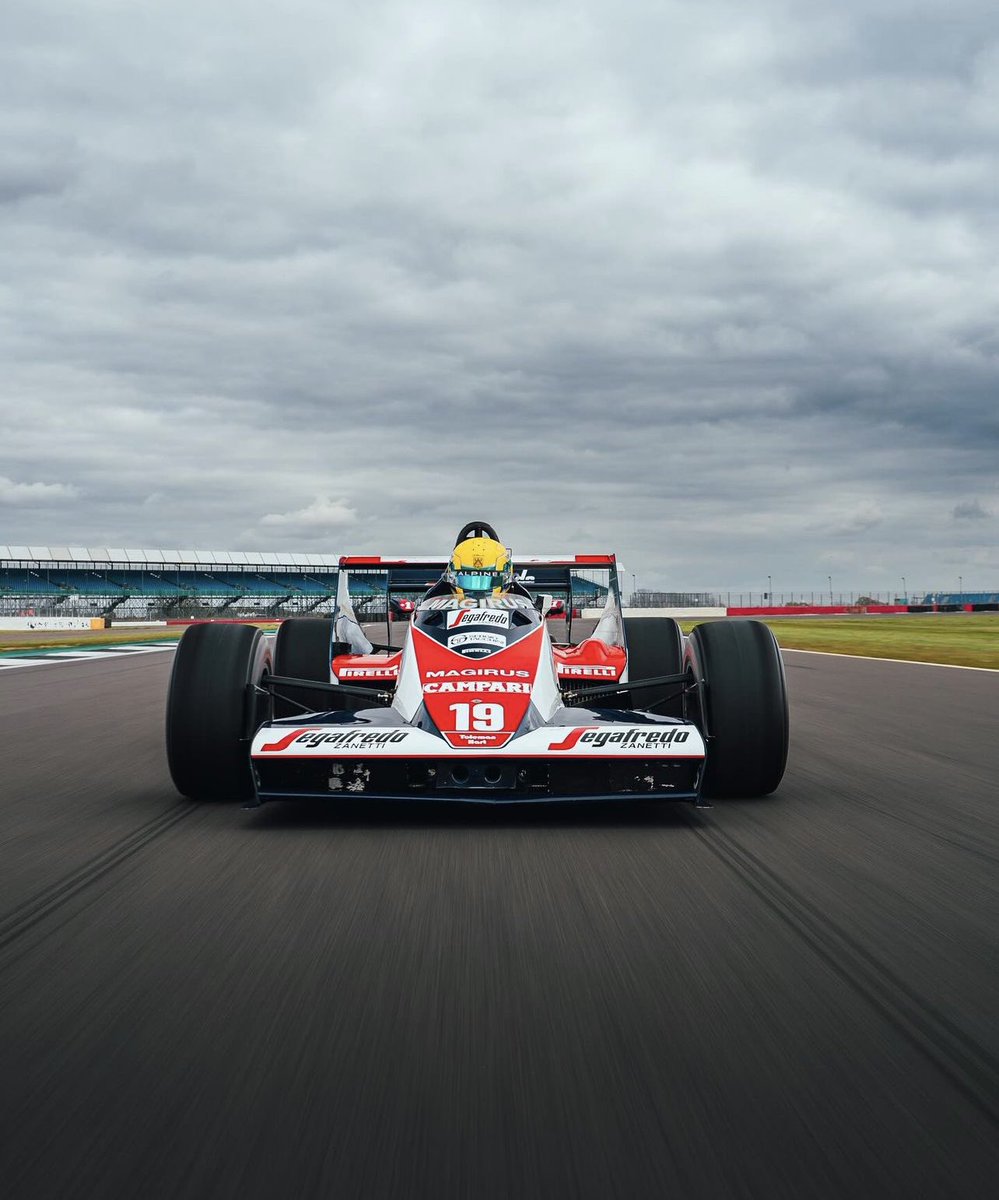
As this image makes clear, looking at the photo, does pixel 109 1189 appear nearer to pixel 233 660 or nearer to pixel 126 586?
pixel 233 660

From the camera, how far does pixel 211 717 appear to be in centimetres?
594

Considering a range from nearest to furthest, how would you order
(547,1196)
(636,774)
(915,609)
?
(547,1196) → (636,774) → (915,609)

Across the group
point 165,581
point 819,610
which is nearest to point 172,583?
point 165,581

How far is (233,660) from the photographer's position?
6.12m

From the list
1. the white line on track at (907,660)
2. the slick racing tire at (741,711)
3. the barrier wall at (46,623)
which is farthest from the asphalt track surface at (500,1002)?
the barrier wall at (46,623)

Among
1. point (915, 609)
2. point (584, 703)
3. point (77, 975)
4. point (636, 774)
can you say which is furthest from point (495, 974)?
point (915, 609)

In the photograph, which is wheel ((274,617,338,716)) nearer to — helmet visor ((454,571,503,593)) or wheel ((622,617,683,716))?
helmet visor ((454,571,503,593))

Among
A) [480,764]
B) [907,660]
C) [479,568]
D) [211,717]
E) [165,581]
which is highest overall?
[165,581]

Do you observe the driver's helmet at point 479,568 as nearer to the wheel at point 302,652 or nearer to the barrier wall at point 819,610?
the wheel at point 302,652

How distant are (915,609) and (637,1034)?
93.1 m

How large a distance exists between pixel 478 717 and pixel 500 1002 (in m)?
2.64

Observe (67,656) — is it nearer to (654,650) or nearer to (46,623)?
(654,650)

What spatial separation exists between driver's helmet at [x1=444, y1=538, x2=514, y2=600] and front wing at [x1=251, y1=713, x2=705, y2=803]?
338 cm

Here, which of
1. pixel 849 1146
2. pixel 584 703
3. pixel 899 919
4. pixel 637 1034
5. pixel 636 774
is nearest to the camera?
pixel 849 1146
